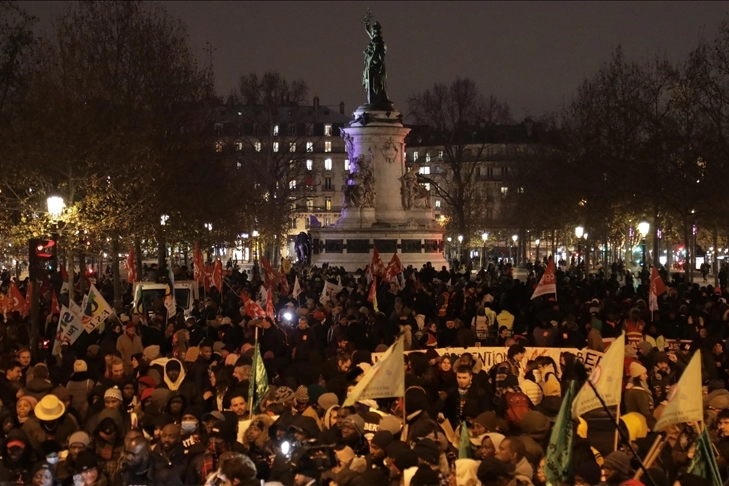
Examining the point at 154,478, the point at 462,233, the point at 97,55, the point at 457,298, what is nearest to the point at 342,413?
the point at 154,478

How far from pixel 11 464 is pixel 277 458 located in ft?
7.46

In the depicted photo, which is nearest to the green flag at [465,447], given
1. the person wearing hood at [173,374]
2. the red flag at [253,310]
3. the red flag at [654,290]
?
the person wearing hood at [173,374]

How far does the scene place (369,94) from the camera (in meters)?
60.5

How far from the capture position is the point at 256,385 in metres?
12.1

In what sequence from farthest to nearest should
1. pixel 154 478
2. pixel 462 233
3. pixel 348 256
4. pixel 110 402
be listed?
pixel 462 233
pixel 348 256
pixel 110 402
pixel 154 478

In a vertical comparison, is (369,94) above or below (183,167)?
above

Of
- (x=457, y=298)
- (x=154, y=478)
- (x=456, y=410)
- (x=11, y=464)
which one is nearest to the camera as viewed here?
(x=154, y=478)

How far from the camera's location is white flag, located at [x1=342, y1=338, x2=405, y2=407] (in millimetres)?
10586

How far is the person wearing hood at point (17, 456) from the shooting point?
998 cm

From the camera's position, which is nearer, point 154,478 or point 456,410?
point 154,478

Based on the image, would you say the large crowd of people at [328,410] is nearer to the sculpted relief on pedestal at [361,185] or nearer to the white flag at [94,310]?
the white flag at [94,310]

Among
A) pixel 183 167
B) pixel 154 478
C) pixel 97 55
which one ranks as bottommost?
pixel 154 478

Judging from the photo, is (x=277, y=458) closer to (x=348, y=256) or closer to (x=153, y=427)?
(x=153, y=427)

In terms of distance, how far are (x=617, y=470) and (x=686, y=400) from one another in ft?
3.62
